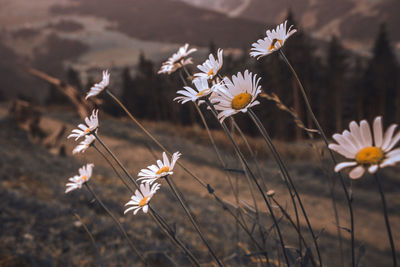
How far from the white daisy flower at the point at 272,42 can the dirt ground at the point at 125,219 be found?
1.69 feet

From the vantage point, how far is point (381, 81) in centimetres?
2036

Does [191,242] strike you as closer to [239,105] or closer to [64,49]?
[239,105]

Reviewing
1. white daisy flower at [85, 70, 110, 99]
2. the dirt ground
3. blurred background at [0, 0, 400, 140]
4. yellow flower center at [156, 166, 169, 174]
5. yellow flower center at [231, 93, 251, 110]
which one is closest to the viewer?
yellow flower center at [231, 93, 251, 110]

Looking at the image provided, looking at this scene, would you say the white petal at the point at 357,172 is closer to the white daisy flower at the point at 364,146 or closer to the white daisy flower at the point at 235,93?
the white daisy flower at the point at 364,146

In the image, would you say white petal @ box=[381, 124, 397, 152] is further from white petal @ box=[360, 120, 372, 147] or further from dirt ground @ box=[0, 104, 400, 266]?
dirt ground @ box=[0, 104, 400, 266]

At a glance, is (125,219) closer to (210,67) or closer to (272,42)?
(210,67)

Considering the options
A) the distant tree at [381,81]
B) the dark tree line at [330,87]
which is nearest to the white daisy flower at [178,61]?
the dark tree line at [330,87]

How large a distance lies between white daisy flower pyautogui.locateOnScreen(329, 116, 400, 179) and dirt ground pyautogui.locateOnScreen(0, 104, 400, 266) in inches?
Result: 18.1

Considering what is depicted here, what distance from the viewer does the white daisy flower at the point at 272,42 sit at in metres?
0.80

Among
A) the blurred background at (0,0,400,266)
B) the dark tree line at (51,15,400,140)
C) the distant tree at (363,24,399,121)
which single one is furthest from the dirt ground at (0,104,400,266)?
the distant tree at (363,24,399,121)

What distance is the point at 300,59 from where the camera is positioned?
18250 millimetres

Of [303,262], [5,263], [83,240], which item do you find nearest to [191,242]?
[83,240]

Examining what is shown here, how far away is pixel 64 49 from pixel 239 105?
5190 centimetres

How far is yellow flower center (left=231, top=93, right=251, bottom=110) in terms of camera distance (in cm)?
71
